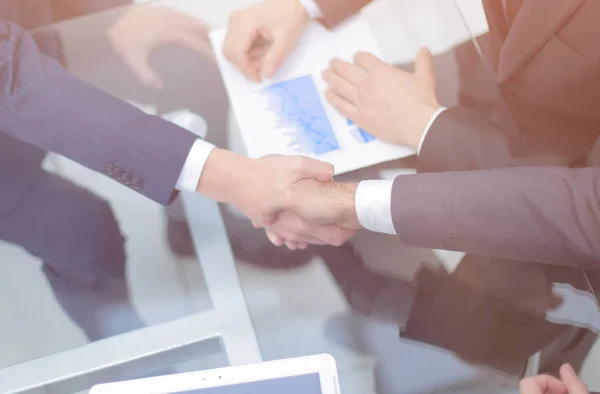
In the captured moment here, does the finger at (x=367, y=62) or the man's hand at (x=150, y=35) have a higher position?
the finger at (x=367, y=62)

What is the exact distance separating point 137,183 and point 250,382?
31cm

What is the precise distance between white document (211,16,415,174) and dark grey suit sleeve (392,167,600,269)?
0.44 feet

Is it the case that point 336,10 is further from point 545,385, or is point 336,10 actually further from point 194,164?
point 545,385

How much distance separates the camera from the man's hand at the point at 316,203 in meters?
0.69

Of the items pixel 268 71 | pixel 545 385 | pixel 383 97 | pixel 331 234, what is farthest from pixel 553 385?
pixel 268 71

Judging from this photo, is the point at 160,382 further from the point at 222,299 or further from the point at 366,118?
the point at 366,118

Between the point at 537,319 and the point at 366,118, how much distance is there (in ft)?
1.12

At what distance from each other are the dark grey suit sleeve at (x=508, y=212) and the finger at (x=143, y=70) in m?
0.41

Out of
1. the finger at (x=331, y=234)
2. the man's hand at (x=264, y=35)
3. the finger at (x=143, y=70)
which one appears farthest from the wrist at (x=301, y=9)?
the finger at (x=331, y=234)

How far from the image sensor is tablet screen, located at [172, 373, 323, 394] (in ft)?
1.75

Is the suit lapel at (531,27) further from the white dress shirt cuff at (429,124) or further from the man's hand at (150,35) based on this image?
the man's hand at (150,35)

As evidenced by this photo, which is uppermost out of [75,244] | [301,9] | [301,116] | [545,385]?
[301,9]

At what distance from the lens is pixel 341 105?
0.79 meters

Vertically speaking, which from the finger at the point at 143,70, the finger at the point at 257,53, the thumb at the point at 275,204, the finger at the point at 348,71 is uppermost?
the finger at the point at 348,71
